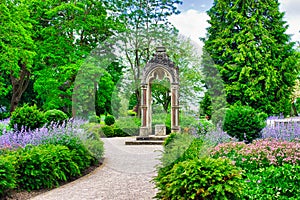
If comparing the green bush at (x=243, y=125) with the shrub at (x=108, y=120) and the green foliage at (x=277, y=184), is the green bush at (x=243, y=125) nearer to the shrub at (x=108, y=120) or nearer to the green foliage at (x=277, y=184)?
the green foliage at (x=277, y=184)

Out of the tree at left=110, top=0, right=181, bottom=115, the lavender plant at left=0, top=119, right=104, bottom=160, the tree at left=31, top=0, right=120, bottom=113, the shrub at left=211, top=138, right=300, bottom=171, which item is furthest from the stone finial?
the tree at left=31, top=0, right=120, bottom=113

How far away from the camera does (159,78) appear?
1316 centimetres

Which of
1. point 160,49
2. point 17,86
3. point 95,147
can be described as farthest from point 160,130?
point 17,86

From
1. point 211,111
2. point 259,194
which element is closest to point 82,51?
point 211,111

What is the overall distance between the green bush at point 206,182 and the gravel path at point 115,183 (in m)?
0.81

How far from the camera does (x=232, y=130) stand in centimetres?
843

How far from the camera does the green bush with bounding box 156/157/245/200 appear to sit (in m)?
3.36

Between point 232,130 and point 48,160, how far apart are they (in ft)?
16.2

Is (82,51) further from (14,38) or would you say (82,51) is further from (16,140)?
(16,140)

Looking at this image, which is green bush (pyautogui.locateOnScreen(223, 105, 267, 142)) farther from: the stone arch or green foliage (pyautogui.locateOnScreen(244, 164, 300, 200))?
the stone arch

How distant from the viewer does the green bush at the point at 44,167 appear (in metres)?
5.27

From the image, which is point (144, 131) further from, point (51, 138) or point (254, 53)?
point (254, 53)

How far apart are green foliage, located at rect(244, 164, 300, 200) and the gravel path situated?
4.42 feet

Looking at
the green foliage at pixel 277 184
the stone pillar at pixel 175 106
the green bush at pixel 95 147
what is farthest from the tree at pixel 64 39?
the green foliage at pixel 277 184
